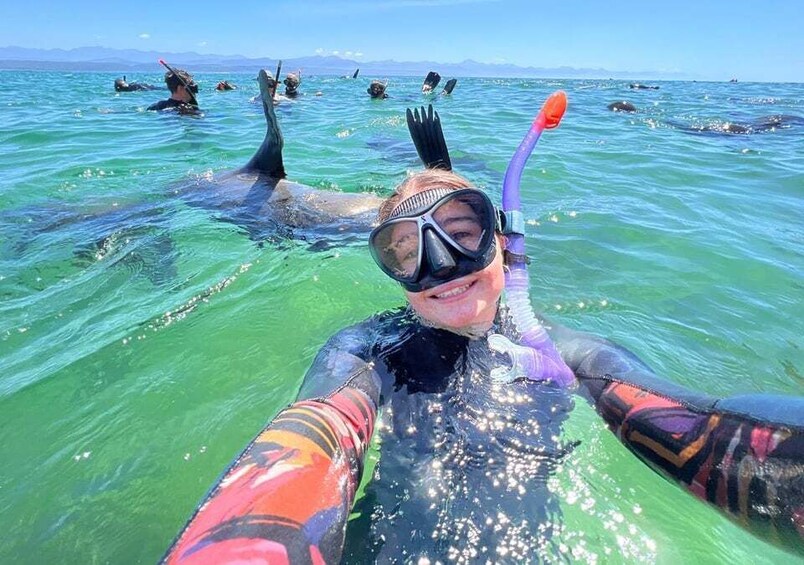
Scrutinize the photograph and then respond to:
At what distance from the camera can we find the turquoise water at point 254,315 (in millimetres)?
2049

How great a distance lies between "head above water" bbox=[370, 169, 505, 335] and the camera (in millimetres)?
1806

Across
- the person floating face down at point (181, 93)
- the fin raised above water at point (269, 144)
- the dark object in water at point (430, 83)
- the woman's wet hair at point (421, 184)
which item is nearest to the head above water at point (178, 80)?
the person floating face down at point (181, 93)

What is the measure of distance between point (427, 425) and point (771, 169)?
872 cm

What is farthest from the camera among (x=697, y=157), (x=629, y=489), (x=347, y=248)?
(x=697, y=157)

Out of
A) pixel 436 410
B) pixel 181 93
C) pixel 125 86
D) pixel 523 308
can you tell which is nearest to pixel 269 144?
pixel 523 308

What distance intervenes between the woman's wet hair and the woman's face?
0.31 m

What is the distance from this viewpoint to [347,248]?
15.3 ft

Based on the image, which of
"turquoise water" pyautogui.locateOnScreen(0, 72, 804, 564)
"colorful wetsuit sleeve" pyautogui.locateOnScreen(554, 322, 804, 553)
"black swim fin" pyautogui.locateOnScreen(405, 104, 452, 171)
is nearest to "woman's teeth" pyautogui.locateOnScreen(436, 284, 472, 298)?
"colorful wetsuit sleeve" pyautogui.locateOnScreen(554, 322, 804, 553)

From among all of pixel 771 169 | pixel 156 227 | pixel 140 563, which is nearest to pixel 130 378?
pixel 140 563

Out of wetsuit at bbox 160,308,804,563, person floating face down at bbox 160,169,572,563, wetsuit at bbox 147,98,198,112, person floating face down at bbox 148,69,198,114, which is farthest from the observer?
wetsuit at bbox 147,98,198,112

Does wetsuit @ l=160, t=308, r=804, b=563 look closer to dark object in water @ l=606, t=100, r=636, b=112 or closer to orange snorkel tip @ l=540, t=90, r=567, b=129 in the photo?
orange snorkel tip @ l=540, t=90, r=567, b=129

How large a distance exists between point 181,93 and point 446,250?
13289 millimetres

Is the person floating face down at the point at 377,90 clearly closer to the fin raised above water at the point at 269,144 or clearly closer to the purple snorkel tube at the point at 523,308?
the fin raised above water at the point at 269,144

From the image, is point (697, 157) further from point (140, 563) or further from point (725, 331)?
point (140, 563)
